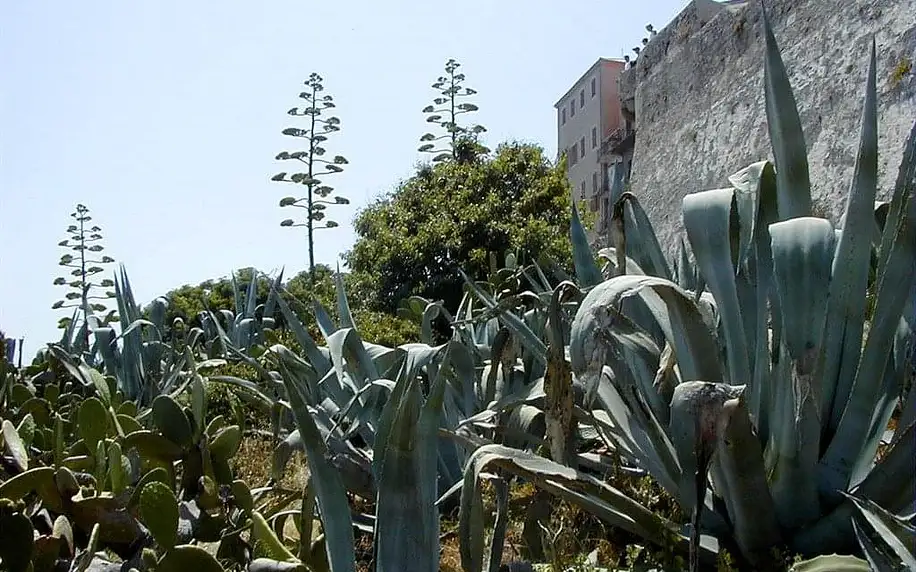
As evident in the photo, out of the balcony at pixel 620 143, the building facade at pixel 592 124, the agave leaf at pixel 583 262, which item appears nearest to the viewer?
the agave leaf at pixel 583 262

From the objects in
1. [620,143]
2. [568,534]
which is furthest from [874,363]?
[620,143]

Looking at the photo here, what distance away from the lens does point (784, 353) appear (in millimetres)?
1351

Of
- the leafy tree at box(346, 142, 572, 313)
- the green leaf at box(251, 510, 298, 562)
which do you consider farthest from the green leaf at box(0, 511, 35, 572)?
the leafy tree at box(346, 142, 572, 313)

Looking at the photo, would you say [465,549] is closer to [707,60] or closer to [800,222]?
[800,222]

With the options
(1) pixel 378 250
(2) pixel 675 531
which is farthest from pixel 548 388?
(1) pixel 378 250

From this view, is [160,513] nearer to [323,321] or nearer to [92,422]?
[92,422]

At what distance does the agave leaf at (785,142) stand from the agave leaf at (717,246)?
121 mm

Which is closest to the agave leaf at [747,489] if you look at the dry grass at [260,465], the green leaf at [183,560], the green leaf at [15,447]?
the green leaf at [183,560]

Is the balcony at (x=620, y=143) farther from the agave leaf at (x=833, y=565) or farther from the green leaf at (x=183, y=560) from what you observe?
the green leaf at (x=183, y=560)

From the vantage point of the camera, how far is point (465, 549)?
1167 mm

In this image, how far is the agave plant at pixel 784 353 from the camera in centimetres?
119

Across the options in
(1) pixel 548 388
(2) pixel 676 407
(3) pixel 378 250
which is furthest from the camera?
(3) pixel 378 250

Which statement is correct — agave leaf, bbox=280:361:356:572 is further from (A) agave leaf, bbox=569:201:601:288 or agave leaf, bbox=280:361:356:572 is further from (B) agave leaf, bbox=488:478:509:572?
(A) agave leaf, bbox=569:201:601:288

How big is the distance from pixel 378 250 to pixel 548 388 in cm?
1004
